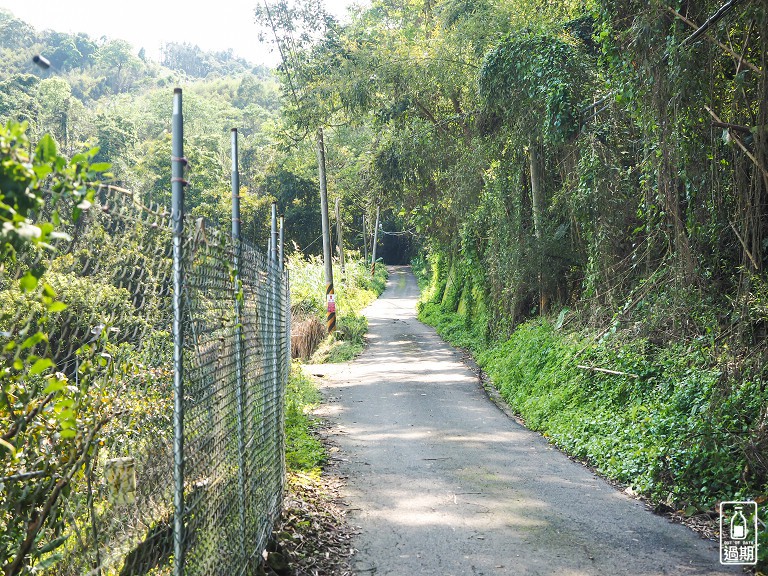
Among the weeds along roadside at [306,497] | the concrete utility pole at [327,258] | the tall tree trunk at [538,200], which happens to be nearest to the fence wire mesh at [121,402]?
the weeds along roadside at [306,497]

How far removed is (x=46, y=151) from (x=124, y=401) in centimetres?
178

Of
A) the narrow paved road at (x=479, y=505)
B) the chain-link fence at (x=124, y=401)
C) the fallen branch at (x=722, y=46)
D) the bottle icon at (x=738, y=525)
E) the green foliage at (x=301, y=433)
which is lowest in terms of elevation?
the narrow paved road at (x=479, y=505)

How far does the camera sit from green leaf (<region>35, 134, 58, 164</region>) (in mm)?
1726

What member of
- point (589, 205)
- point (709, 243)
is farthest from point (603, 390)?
point (589, 205)

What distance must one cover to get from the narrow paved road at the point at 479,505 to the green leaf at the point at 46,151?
4.52 meters

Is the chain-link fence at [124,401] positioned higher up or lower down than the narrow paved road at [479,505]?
higher up

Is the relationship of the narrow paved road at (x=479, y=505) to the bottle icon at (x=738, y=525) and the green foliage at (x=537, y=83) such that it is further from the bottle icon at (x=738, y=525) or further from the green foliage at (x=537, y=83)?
the green foliage at (x=537, y=83)

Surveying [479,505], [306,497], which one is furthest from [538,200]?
[306,497]

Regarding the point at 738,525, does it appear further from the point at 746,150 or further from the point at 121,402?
the point at 121,402

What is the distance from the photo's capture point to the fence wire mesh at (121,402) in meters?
2.51

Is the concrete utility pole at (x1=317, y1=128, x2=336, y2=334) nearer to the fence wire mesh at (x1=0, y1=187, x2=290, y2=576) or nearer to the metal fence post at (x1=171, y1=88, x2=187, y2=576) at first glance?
the fence wire mesh at (x1=0, y1=187, x2=290, y2=576)

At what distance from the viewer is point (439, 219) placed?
1016 inches

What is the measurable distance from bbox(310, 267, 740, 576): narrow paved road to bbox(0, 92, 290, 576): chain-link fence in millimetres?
2262

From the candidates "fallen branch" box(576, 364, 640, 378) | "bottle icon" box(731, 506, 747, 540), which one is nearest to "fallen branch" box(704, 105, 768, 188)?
"bottle icon" box(731, 506, 747, 540)
